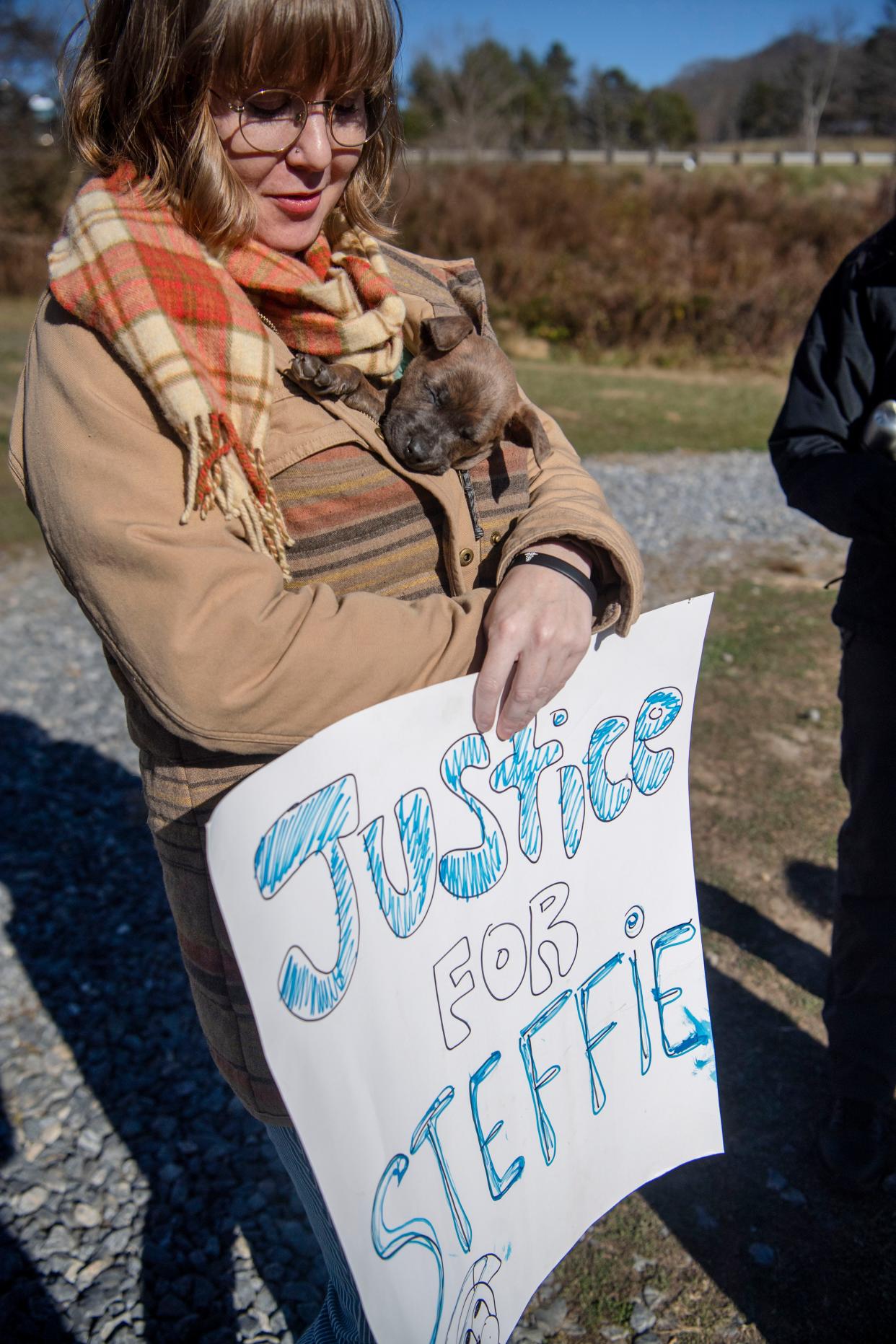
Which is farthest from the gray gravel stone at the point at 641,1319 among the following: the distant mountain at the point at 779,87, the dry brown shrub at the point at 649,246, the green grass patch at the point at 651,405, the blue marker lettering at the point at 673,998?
the distant mountain at the point at 779,87

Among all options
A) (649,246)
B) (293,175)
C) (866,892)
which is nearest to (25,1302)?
(866,892)

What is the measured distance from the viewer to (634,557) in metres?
1.52

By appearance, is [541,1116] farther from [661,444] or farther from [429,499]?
[661,444]

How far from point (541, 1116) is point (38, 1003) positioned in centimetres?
247

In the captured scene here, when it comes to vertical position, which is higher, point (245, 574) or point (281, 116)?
point (281, 116)

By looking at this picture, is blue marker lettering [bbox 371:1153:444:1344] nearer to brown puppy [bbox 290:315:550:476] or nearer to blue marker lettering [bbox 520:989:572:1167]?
blue marker lettering [bbox 520:989:572:1167]

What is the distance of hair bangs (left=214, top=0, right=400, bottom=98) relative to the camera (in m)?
1.24

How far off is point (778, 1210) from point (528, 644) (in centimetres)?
205

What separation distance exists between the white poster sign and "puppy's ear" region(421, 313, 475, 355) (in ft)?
1.93

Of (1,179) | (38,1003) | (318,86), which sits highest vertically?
(1,179)

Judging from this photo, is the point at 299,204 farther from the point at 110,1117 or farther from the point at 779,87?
the point at 779,87

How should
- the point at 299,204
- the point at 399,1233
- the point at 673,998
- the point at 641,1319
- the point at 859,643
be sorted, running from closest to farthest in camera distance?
the point at 399,1233
the point at 299,204
the point at 673,998
the point at 641,1319
the point at 859,643

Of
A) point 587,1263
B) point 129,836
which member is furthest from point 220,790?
point 129,836

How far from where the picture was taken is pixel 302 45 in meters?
1.28
